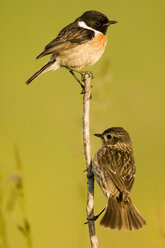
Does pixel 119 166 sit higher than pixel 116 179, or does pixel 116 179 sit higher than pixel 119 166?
pixel 119 166

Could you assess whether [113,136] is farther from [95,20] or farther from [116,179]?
[95,20]

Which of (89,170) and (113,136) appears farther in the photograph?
(113,136)

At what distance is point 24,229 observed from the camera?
11.4 feet

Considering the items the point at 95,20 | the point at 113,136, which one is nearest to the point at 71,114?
the point at 95,20

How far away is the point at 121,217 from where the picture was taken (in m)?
4.68

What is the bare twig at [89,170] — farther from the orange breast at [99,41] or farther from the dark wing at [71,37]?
the orange breast at [99,41]

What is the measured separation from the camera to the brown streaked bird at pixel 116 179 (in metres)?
4.66

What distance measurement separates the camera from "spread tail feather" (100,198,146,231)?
4.59m

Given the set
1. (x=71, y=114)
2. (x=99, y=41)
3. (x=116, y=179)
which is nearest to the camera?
(x=116, y=179)

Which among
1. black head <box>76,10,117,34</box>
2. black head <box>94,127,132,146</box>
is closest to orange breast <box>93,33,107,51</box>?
black head <box>76,10,117,34</box>

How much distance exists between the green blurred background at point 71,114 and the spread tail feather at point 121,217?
0.82 ft

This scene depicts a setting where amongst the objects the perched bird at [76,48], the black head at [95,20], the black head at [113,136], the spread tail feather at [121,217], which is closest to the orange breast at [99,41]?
the perched bird at [76,48]

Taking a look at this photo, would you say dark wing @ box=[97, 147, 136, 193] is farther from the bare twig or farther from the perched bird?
the perched bird

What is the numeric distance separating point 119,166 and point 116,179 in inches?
8.7
